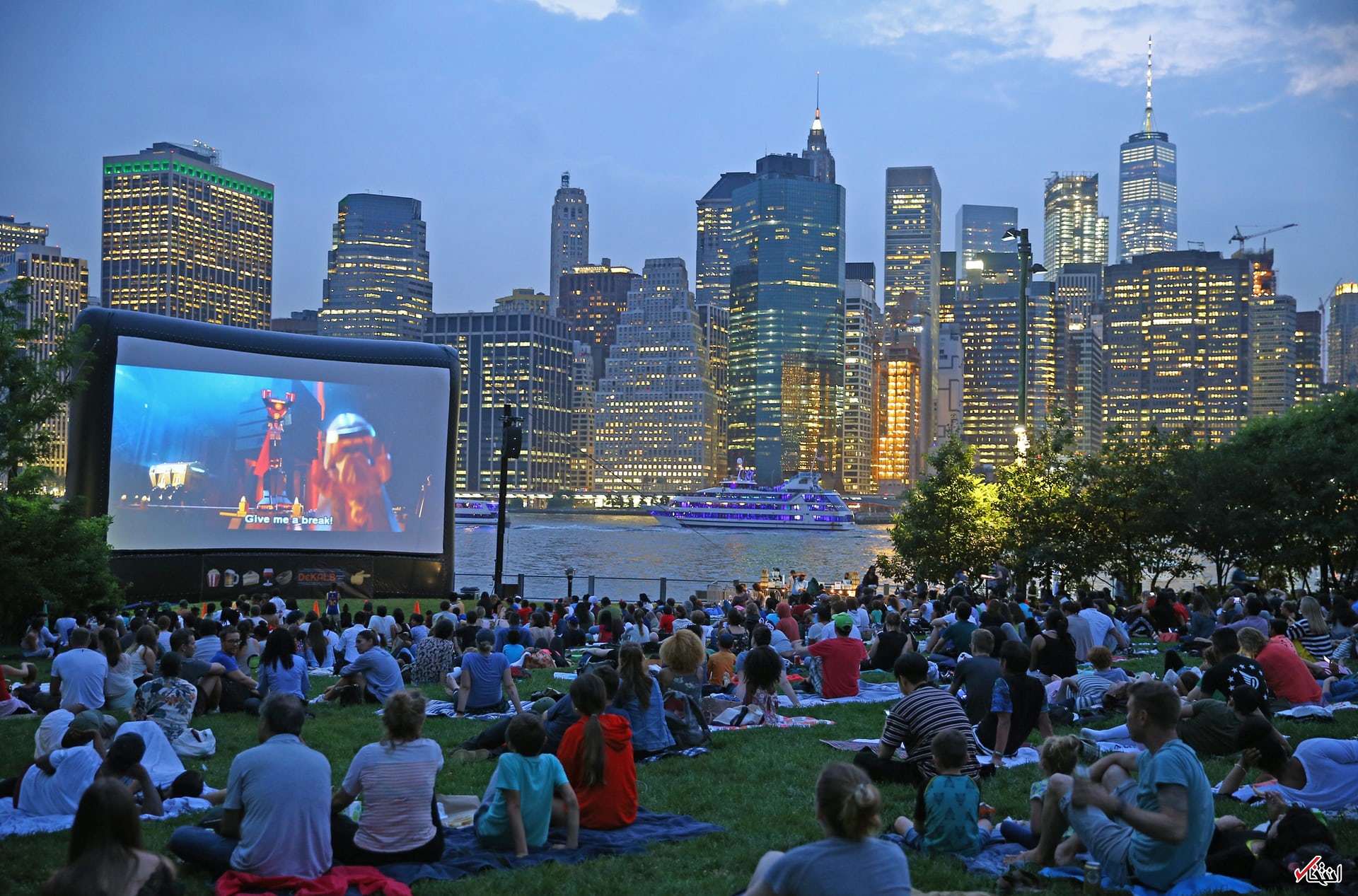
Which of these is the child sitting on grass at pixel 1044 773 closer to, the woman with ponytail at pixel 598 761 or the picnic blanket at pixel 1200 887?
the picnic blanket at pixel 1200 887

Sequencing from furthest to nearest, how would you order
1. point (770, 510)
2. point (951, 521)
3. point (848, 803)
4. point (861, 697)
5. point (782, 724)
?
point (770, 510) < point (951, 521) < point (861, 697) < point (782, 724) < point (848, 803)

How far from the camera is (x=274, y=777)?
5.42 metres

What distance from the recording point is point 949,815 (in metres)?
6.24

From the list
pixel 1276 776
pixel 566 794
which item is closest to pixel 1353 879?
pixel 1276 776

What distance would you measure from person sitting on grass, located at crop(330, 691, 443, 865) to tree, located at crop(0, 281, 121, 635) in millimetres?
11623

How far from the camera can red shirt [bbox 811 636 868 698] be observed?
12.0 m

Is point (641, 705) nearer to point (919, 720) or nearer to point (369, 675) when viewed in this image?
point (919, 720)

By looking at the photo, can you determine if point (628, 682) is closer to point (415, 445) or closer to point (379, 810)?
point (379, 810)

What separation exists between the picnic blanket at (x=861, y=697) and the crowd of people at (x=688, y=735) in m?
0.18

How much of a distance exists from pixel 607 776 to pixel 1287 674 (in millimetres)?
6610

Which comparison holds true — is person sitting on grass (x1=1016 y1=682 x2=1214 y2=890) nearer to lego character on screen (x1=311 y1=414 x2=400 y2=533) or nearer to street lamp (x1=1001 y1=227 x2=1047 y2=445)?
street lamp (x1=1001 y1=227 x2=1047 y2=445)

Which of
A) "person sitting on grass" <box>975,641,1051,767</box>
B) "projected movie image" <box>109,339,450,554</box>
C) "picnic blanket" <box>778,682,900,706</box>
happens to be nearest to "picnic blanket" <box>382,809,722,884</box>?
"person sitting on grass" <box>975,641,1051,767</box>

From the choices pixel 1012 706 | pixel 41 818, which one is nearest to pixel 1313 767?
pixel 1012 706
